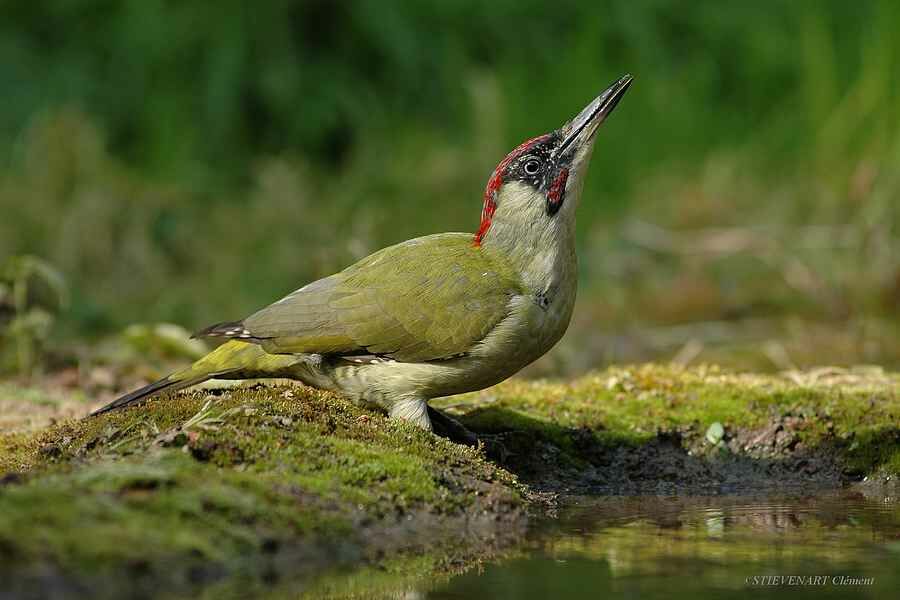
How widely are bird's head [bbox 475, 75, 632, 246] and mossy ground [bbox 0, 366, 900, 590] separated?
0.82 meters

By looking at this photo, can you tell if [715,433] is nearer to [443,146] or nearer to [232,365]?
[232,365]

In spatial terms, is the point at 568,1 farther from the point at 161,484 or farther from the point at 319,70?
the point at 161,484

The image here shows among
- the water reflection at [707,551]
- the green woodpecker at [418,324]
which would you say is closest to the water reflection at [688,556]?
the water reflection at [707,551]

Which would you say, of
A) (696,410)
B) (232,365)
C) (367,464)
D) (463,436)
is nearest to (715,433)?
(696,410)

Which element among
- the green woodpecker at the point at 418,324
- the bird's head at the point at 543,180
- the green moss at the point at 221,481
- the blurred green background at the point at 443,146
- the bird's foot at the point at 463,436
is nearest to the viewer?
the green moss at the point at 221,481

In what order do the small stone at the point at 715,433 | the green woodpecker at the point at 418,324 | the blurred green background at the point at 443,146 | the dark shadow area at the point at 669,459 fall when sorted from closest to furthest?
the green woodpecker at the point at 418,324
the dark shadow area at the point at 669,459
the small stone at the point at 715,433
the blurred green background at the point at 443,146

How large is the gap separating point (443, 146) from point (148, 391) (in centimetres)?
728

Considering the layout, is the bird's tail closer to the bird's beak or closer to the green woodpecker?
the green woodpecker

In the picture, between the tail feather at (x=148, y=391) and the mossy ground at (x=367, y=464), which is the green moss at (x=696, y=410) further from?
the tail feather at (x=148, y=391)

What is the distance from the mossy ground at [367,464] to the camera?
11.6 feet

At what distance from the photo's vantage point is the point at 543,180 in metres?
5.52

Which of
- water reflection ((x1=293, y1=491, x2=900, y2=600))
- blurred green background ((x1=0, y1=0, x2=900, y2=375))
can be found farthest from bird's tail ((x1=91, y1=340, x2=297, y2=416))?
blurred green background ((x1=0, y1=0, x2=900, y2=375))

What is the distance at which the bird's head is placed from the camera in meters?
5.42

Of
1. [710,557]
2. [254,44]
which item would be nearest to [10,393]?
[710,557]
